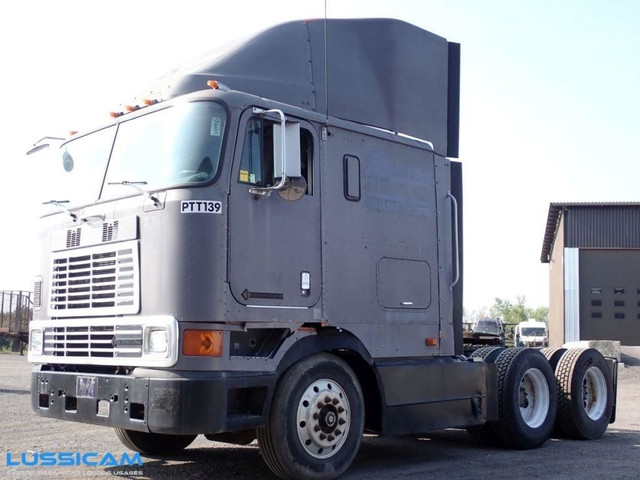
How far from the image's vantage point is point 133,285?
6.63 m

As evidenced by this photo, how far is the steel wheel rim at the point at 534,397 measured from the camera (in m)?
9.56

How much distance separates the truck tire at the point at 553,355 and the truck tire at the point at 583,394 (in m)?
0.07

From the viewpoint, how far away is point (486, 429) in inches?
368

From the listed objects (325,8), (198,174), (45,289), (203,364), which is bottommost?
(203,364)

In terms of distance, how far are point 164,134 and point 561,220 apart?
32156 mm

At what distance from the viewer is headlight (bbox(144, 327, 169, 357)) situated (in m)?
6.29

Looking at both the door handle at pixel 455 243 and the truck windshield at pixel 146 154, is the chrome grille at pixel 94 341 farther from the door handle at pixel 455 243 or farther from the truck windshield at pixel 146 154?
the door handle at pixel 455 243

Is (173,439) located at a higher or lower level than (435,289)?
lower

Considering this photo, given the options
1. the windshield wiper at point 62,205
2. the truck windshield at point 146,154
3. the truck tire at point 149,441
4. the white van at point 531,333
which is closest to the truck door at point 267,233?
the truck windshield at point 146,154

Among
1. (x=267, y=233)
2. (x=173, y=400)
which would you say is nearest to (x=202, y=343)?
(x=173, y=400)

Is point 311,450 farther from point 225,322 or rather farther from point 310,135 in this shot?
point 310,135

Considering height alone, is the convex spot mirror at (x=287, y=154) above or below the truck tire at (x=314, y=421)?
above

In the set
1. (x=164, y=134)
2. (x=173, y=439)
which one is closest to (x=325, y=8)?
(x=164, y=134)

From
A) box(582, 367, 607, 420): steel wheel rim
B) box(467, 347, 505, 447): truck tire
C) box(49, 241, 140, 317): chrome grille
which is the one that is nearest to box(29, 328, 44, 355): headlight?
box(49, 241, 140, 317): chrome grille
